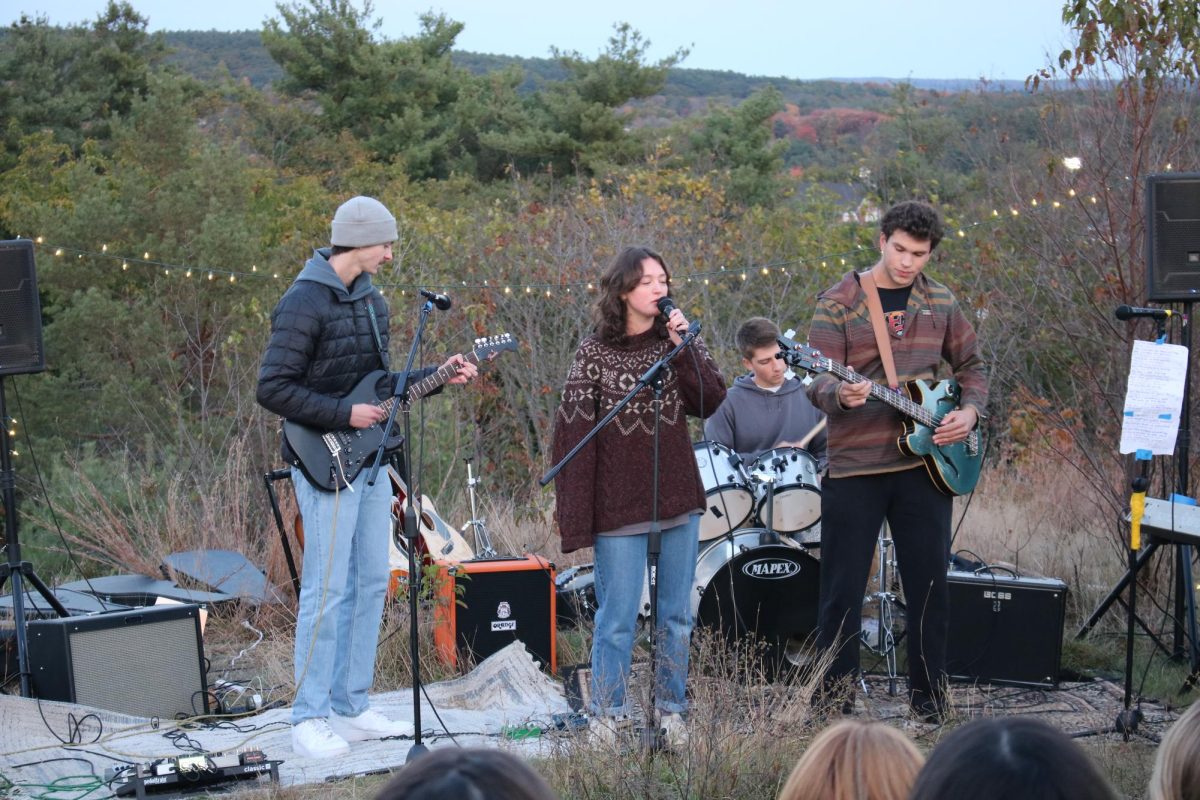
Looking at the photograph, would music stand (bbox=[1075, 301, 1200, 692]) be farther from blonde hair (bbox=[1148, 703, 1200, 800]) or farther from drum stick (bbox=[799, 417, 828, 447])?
blonde hair (bbox=[1148, 703, 1200, 800])

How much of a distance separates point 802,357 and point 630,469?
0.81 metres

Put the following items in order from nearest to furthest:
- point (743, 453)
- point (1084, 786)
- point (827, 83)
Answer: point (1084, 786) < point (743, 453) < point (827, 83)

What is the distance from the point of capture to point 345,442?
520 centimetres

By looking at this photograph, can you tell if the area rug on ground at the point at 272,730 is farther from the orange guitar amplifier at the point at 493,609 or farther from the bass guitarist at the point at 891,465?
the bass guitarist at the point at 891,465

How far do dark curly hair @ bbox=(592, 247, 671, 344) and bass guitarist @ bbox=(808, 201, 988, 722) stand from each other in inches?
30.0

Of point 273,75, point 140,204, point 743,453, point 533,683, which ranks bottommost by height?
point 533,683

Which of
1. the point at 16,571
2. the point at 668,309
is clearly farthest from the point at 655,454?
the point at 16,571

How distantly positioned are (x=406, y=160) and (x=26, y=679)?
1939 cm

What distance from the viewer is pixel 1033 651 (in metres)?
6.20

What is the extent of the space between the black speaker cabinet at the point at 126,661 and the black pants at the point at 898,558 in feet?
9.38

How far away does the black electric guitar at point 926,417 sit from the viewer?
514 cm

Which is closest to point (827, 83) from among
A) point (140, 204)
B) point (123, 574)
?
point (140, 204)

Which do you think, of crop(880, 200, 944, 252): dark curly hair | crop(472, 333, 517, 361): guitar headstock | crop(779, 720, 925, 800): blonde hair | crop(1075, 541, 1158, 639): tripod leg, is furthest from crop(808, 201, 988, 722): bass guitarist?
crop(779, 720, 925, 800): blonde hair

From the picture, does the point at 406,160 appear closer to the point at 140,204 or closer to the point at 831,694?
the point at 140,204
